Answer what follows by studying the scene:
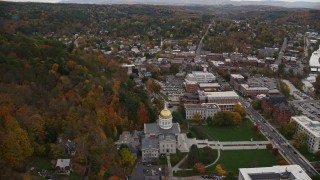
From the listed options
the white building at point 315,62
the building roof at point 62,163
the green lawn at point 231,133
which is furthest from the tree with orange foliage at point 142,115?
the white building at point 315,62

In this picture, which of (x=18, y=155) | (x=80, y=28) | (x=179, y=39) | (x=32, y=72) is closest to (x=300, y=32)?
(x=179, y=39)

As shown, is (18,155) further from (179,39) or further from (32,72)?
(179,39)

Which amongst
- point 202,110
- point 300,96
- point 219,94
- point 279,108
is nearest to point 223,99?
point 219,94

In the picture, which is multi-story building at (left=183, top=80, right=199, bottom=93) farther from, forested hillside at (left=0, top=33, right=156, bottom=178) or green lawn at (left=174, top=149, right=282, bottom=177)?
green lawn at (left=174, top=149, right=282, bottom=177)

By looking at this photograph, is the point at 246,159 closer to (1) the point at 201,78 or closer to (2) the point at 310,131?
(2) the point at 310,131

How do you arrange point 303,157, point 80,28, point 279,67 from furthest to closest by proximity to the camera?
point 80,28 < point 279,67 < point 303,157

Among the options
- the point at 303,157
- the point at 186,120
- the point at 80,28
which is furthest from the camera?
the point at 80,28

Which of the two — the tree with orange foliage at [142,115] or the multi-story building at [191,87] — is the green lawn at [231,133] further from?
the multi-story building at [191,87]

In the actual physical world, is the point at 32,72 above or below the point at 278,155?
above

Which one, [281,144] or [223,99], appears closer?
[281,144]
